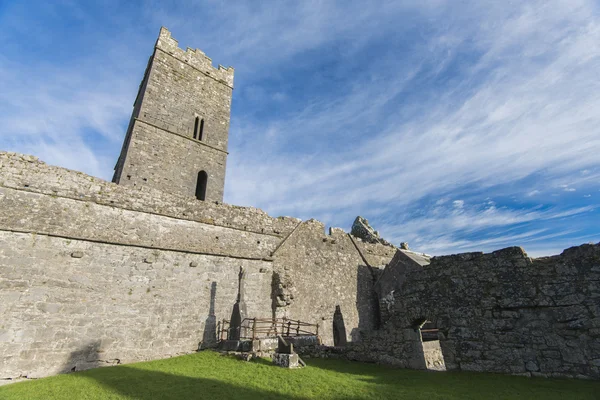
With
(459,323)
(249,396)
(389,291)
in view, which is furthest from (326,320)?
(249,396)

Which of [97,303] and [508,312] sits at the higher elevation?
[97,303]

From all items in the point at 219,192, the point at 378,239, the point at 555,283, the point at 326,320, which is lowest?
the point at 326,320

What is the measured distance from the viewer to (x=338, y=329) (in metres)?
16.4

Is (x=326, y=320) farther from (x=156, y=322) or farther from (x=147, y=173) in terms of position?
(x=147, y=173)

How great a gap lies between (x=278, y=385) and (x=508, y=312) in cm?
650

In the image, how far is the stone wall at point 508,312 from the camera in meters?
6.99

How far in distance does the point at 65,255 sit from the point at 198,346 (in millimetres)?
6018

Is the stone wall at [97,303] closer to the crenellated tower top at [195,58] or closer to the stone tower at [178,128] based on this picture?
the stone tower at [178,128]

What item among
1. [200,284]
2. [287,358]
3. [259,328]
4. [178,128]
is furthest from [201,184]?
[287,358]

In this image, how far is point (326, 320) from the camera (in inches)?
634

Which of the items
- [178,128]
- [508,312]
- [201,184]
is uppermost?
[178,128]

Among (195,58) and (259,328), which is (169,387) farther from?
(195,58)

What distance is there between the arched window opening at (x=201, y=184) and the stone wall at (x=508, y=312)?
1390 cm

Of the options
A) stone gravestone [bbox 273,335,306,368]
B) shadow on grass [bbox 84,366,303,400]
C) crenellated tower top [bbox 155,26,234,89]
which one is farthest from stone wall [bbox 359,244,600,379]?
crenellated tower top [bbox 155,26,234,89]
